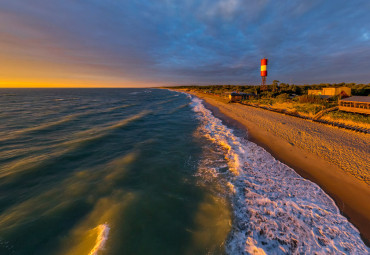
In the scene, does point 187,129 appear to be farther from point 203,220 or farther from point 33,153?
point 33,153

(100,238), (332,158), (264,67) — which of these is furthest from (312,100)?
(264,67)

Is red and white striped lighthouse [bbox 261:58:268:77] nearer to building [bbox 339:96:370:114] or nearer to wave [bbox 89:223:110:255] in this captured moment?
building [bbox 339:96:370:114]

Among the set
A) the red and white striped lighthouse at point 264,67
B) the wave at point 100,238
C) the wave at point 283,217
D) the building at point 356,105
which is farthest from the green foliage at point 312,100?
the red and white striped lighthouse at point 264,67

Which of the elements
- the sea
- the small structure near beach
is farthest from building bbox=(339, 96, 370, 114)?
the small structure near beach

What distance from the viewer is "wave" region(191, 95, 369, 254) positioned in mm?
5289

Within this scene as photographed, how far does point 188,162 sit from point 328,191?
26.9 ft

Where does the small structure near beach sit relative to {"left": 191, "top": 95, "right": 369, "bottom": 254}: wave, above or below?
above

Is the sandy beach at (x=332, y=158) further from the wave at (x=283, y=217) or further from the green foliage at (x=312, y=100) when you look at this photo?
the green foliage at (x=312, y=100)

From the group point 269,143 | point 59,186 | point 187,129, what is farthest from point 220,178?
point 187,129

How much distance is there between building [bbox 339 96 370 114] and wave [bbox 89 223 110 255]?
31.0m

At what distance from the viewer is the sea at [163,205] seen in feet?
18.0

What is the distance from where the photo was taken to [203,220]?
6473 millimetres

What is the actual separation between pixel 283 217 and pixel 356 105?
25.5m

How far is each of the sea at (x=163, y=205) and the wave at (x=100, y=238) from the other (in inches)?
1.5
